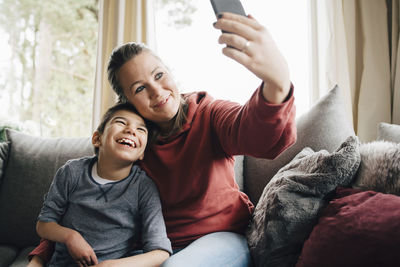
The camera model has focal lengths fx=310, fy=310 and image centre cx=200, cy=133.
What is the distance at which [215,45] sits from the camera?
7.65ft

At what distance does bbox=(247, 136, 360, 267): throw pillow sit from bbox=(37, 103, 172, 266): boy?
1.03ft

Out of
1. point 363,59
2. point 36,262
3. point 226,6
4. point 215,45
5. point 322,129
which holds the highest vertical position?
point 215,45

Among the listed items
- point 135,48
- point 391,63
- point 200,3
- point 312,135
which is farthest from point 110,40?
point 391,63

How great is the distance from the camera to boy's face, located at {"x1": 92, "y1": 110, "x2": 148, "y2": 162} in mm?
1078

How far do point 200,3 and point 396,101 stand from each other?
1.53 m

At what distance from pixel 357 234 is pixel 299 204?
20 centimetres

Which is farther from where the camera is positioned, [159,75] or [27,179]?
[27,179]

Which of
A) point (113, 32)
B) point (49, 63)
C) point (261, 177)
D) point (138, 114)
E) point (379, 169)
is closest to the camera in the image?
point (379, 169)

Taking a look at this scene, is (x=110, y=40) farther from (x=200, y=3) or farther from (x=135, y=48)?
(x=135, y=48)

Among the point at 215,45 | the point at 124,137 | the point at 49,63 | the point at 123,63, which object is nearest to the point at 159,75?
the point at 123,63

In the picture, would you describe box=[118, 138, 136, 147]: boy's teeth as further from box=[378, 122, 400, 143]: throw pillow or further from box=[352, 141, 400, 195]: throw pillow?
box=[378, 122, 400, 143]: throw pillow

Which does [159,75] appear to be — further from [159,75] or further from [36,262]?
[36,262]

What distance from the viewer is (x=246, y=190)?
1.53 meters

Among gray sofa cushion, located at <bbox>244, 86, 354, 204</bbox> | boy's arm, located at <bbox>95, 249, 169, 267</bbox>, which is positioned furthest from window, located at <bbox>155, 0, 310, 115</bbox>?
boy's arm, located at <bbox>95, 249, 169, 267</bbox>
